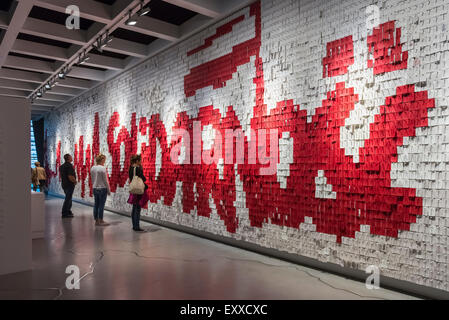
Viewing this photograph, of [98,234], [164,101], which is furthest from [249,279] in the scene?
[164,101]

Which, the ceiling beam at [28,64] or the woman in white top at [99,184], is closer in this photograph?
the woman in white top at [99,184]

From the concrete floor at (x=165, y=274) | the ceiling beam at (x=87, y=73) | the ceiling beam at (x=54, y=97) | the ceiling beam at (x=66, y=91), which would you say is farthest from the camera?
the ceiling beam at (x=54, y=97)

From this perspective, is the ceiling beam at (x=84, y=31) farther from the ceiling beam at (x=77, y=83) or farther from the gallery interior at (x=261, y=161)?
the ceiling beam at (x=77, y=83)

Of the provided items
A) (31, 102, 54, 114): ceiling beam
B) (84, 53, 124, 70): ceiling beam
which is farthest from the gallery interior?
(31, 102, 54, 114): ceiling beam

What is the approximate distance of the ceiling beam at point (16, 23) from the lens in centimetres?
468

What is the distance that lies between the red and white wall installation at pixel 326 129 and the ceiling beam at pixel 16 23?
2354 mm

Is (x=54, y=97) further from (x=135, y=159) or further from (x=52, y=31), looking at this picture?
(x=135, y=159)

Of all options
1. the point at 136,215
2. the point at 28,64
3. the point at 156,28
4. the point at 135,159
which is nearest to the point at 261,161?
the point at 135,159

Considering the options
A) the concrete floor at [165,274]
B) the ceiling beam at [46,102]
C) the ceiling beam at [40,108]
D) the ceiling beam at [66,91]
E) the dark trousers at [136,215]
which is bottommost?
the concrete floor at [165,274]

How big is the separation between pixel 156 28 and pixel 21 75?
4906 mm

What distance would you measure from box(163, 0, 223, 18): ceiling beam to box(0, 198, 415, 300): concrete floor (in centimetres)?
331

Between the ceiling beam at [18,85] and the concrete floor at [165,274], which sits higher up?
the ceiling beam at [18,85]

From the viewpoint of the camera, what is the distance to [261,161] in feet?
14.2

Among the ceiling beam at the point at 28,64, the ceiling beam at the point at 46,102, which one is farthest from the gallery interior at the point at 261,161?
the ceiling beam at the point at 46,102
